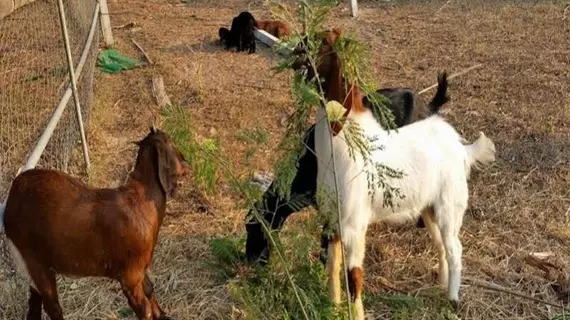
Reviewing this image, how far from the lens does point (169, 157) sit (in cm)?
297

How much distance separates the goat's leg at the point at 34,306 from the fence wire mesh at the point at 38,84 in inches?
16.0

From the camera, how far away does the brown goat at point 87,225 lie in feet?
8.94

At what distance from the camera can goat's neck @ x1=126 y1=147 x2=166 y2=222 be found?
2.95 meters

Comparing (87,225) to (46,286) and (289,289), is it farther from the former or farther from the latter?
(289,289)

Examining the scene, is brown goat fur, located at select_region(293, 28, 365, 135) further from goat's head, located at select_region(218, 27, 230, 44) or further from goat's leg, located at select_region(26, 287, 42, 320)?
goat's head, located at select_region(218, 27, 230, 44)

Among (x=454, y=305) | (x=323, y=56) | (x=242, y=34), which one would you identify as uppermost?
(x=323, y=56)

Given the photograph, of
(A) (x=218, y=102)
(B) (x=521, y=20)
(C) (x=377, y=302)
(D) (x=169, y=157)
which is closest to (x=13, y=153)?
(A) (x=218, y=102)

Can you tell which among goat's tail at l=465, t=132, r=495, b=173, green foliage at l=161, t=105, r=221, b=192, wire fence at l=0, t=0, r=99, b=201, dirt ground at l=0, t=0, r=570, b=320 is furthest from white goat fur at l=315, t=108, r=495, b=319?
wire fence at l=0, t=0, r=99, b=201

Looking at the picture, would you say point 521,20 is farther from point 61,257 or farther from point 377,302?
point 61,257

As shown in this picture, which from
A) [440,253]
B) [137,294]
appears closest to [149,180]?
[137,294]

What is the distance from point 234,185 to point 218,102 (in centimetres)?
415

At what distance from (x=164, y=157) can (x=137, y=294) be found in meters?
0.59

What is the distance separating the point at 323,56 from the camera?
230 centimetres

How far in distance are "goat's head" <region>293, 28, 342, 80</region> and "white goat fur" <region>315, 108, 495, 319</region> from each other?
41cm
